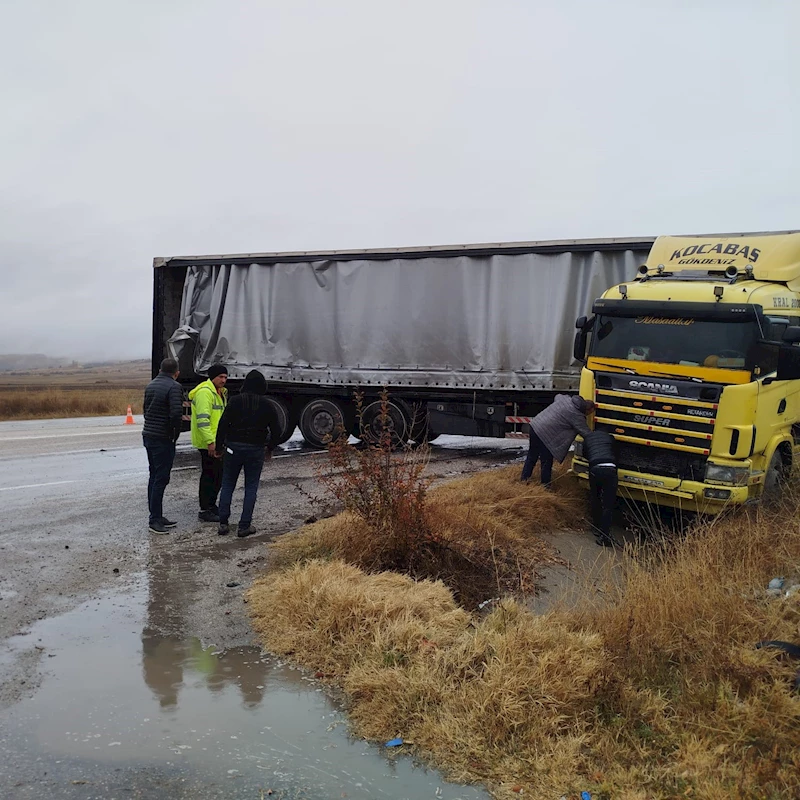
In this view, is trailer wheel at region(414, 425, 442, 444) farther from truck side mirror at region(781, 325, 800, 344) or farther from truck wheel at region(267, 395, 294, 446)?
truck side mirror at region(781, 325, 800, 344)

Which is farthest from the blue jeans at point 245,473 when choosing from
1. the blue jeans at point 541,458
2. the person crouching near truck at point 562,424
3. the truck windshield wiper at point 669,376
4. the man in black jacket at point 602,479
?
the truck windshield wiper at point 669,376

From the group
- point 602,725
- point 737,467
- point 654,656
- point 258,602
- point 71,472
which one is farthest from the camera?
point 71,472

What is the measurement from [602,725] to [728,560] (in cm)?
252

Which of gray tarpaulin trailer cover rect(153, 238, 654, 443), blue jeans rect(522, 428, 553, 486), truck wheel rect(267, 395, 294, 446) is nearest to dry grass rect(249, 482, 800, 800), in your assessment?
blue jeans rect(522, 428, 553, 486)

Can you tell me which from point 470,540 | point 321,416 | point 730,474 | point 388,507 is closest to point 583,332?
point 730,474

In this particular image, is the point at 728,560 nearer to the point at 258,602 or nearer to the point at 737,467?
the point at 737,467

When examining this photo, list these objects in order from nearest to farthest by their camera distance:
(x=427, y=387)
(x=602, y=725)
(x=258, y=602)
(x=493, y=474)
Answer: (x=602, y=725) < (x=258, y=602) < (x=493, y=474) < (x=427, y=387)

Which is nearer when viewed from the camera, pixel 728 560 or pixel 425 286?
pixel 728 560

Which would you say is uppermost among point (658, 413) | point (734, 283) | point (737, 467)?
point (734, 283)

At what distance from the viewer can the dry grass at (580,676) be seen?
371cm

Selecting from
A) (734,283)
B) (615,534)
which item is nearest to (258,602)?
(615,534)

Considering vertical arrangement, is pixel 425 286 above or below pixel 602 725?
above

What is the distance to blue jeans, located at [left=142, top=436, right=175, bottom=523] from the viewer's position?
801 cm

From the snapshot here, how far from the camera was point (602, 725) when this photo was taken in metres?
4.05
